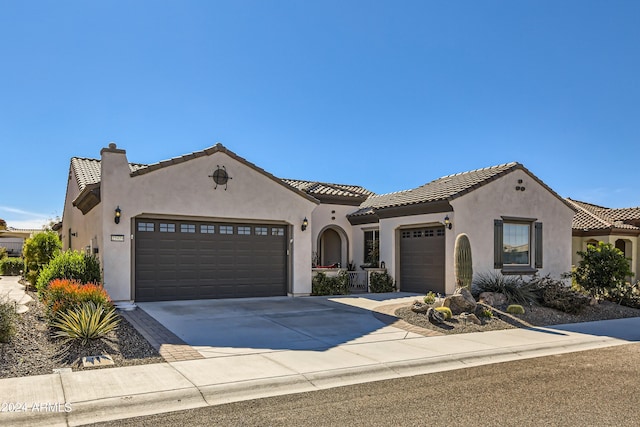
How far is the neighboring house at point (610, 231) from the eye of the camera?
2433 cm

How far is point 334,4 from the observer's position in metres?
14.5

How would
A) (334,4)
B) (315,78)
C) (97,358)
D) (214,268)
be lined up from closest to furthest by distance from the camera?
(97,358) → (334,4) → (214,268) → (315,78)

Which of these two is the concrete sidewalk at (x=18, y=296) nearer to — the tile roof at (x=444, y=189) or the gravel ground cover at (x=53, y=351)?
the gravel ground cover at (x=53, y=351)

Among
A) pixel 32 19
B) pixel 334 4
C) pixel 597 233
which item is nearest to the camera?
pixel 32 19

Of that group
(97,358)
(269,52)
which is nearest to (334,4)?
(269,52)

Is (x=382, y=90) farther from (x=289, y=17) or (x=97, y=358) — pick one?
(x=97, y=358)

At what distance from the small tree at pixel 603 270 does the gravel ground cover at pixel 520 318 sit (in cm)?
123

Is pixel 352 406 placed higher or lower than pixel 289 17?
lower

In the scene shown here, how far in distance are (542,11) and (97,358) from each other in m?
14.2

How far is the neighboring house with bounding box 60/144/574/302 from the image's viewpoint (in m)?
14.6

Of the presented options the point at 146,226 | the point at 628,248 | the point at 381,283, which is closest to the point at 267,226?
the point at 146,226

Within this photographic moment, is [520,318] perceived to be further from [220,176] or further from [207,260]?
[220,176]

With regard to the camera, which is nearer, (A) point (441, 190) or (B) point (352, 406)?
(B) point (352, 406)

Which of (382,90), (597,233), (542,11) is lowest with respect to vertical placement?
(597,233)
